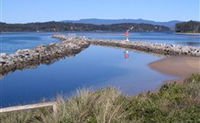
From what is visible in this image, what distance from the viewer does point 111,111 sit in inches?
213

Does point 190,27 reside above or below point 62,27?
above

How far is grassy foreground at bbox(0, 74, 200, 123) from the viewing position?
5.33 m

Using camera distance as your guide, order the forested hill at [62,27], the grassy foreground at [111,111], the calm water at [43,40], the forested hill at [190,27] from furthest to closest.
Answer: the forested hill at [62,27]
the forested hill at [190,27]
the calm water at [43,40]
the grassy foreground at [111,111]

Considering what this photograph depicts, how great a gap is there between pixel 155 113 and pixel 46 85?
9246mm

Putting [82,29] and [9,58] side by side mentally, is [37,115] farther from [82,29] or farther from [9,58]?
[82,29]

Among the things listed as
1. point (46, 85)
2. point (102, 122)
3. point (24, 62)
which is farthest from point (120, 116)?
point (24, 62)

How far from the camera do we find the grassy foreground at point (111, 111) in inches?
210

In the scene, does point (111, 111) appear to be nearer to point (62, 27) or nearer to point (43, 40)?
point (43, 40)

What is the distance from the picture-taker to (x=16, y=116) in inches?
228

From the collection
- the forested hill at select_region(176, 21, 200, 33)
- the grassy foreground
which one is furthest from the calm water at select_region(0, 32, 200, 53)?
the grassy foreground

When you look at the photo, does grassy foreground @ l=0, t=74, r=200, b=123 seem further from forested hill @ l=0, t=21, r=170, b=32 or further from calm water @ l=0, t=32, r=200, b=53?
forested hill @ l=0, t=21, r=170, b=32

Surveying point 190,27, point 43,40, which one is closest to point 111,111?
point 43,40

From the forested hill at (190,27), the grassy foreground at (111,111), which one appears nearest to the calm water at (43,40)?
the forested hill at (190,27)

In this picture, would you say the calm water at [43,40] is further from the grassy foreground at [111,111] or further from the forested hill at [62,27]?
the forested hill at [62,27]
